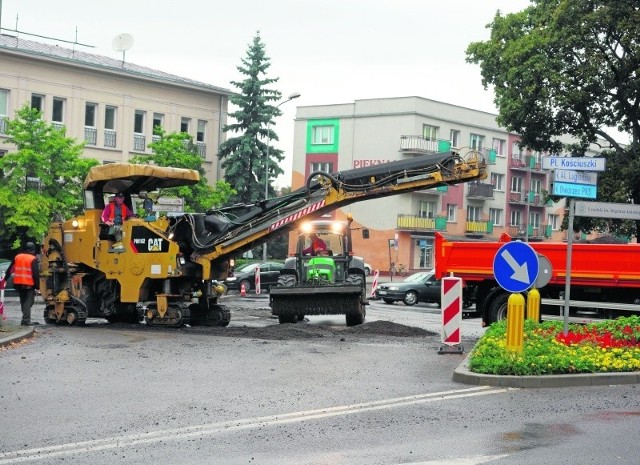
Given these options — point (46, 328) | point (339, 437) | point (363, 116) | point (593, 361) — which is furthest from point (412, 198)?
point (339, 437)

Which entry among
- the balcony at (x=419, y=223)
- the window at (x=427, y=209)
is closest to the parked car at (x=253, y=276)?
the balcony at (x=419, y=223)

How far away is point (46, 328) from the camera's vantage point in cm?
2284

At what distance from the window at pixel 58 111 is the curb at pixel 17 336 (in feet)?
141

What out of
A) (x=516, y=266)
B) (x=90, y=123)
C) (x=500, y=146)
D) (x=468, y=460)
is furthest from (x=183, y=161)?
(x=468, y=460)

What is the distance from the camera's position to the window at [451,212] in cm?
8675

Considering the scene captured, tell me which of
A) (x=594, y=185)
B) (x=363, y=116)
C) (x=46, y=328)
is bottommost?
(x=46, y=328)

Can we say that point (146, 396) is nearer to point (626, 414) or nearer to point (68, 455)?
point (68, 455)

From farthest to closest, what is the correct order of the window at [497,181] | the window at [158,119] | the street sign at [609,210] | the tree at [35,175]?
the window at [497,181] < the window at [158,119] < the tree at [35,175] < the street sign at [609,210]

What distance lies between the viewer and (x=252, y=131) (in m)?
66.9

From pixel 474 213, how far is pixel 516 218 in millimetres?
6535

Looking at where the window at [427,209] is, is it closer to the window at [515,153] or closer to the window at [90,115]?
the window at [515,153]

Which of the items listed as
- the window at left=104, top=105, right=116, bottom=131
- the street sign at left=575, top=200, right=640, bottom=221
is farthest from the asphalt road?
the window at left=104, top=105, right=116, bottom=131

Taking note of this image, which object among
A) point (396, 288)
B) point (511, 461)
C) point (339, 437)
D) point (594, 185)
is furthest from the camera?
point (396, 288)

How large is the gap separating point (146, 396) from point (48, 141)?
39.5 meters
